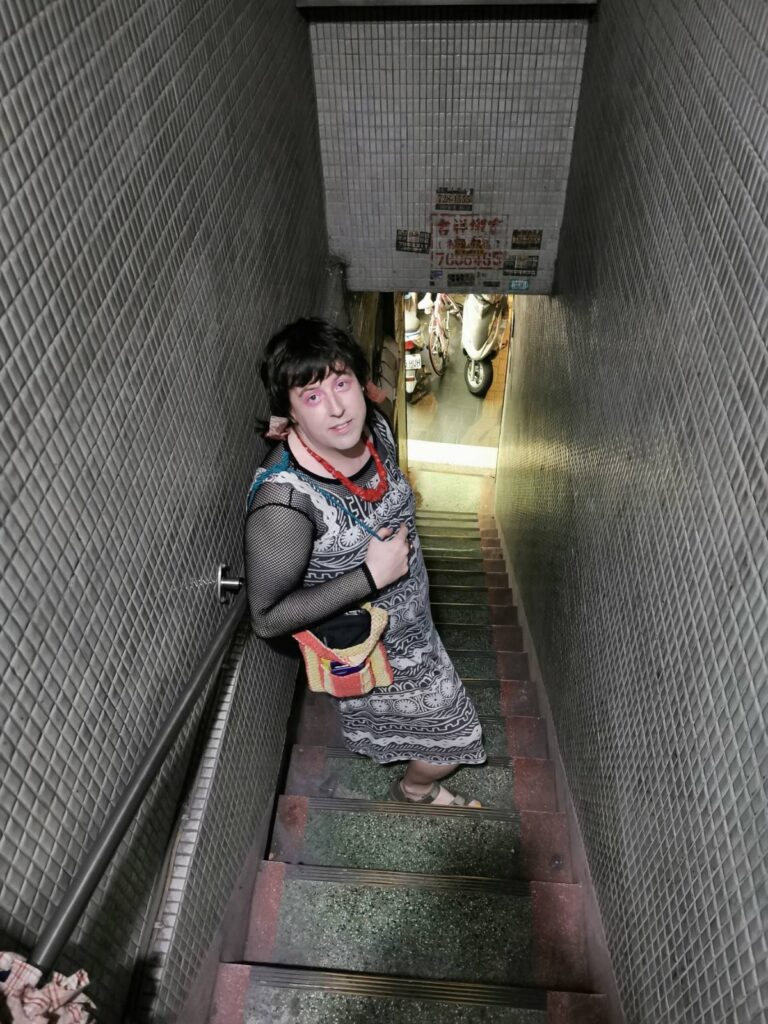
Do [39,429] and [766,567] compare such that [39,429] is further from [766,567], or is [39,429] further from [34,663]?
[766,567]

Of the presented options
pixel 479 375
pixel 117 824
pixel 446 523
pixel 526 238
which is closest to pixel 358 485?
pixel 117 824

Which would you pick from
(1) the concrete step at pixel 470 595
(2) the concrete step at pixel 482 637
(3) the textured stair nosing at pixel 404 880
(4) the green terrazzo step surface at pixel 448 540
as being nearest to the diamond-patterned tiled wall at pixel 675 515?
(3) the textured stair nosing at pixel 404 880

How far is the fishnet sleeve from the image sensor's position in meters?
1.70

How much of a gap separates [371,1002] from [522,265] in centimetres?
307

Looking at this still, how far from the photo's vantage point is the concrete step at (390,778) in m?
2.87

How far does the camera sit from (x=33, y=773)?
1.14 meters

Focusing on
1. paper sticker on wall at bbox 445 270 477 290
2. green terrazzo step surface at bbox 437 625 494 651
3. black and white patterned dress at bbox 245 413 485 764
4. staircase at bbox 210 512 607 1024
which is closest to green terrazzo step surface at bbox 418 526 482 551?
green terrazzo step surface at bbox 437 625 494 651

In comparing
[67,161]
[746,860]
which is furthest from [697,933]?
[67,161]

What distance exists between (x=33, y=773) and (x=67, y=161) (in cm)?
97

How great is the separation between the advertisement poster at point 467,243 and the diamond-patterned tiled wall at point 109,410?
1.49m

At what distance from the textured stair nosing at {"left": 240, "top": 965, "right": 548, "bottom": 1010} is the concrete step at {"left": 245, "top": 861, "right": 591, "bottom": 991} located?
0.14 metres

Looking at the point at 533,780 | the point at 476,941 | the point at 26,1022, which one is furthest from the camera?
the point at 533,780

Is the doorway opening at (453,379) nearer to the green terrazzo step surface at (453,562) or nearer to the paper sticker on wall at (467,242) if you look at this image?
the green terrazzo step surface at (453,562)

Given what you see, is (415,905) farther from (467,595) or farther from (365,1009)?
(467,595)
